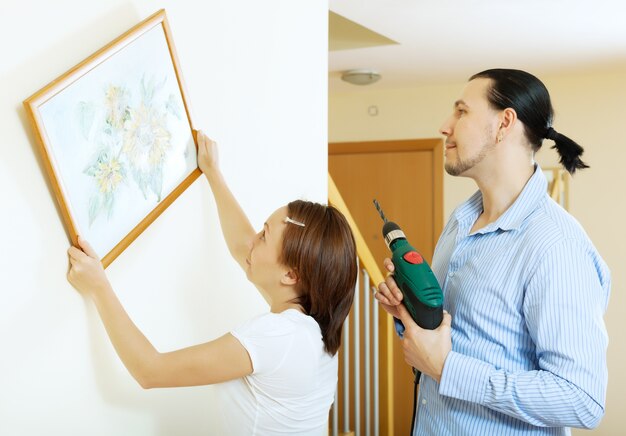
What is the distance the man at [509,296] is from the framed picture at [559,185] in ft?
10.0

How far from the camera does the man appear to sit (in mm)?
1291

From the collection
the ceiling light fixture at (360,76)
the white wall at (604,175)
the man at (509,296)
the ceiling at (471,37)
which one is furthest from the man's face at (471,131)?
the white wall at (604,175)

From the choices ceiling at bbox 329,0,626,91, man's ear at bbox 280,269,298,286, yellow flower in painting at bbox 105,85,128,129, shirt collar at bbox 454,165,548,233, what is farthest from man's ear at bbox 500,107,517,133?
ceiling at bbox 329,0,626,91

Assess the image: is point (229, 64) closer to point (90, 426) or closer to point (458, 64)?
point (90, 426)

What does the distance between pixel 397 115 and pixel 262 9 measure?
3267 mm

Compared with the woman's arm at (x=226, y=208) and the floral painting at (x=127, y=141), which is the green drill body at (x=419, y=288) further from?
the floral painting at (x=127, y=141)

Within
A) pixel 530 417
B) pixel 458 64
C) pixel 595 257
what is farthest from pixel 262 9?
pixel 458 64

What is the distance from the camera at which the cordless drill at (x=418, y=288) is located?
1.37m

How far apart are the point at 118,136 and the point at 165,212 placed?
0.86 ft

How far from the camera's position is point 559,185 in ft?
14.7

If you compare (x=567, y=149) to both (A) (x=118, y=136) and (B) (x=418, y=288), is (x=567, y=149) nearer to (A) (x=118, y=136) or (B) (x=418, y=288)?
(B) (x=418, y=288)

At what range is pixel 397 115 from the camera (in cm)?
499

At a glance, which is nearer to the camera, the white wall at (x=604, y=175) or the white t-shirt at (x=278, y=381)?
the white t-shirt at (x=278, y=381)

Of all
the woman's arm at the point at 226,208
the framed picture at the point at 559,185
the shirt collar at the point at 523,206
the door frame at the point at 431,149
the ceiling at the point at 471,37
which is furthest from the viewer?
the door frame at the point at 431,149
